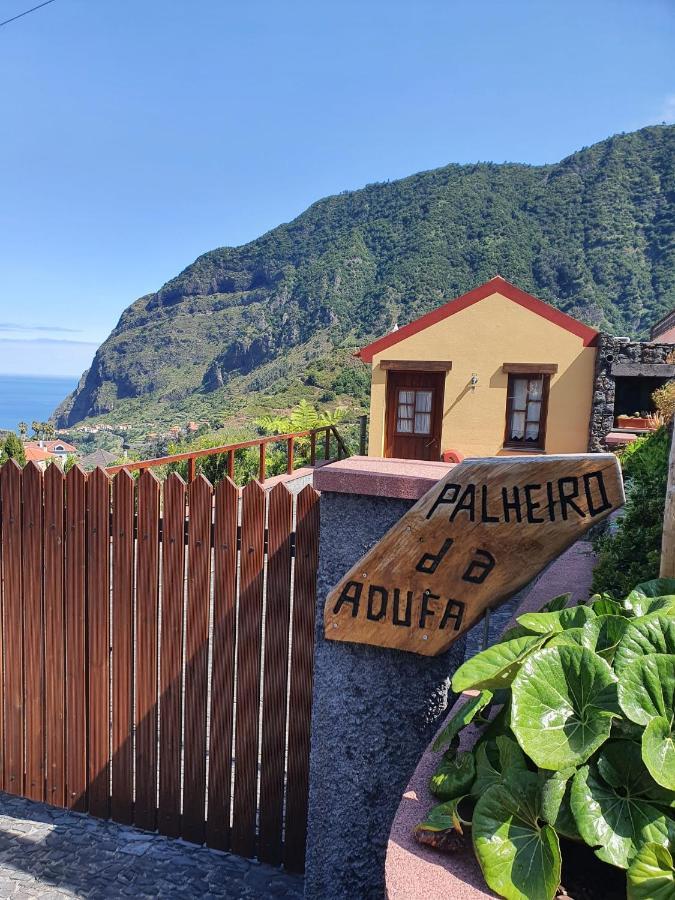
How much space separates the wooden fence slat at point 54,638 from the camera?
296 centimetres

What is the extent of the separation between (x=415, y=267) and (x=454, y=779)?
2254 inches

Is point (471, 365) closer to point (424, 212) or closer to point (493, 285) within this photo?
point (493, 285)

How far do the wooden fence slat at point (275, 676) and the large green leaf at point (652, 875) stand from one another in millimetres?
1600

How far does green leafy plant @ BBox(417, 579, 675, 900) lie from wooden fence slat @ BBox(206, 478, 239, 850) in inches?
54.5

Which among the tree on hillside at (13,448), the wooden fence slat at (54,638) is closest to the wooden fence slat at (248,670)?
the wooden fence slat at (54,638)

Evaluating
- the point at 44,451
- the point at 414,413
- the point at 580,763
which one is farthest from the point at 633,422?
the point at 44,451

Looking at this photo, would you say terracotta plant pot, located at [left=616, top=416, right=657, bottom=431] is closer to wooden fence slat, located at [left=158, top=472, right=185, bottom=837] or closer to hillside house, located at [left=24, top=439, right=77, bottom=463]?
hillside house, located at [left=24, top=439, right=77, bottom=463]

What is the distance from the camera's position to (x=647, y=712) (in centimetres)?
123

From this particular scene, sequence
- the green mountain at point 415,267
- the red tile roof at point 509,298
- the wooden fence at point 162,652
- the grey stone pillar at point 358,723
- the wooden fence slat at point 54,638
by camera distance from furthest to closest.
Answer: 1. the green mountain at point 415,267
2. the red tile roof at point 509,298
3. the wooden fence slat at point 54,638
4. the wooden fence at point 162,652
5. the grey stone pillar at point 358,723

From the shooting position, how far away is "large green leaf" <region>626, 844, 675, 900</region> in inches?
43.3

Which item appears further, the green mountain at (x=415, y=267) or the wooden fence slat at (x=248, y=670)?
the green mountain at (x=415, y=267)

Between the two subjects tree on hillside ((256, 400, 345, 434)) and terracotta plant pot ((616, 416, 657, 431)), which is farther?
tree on hillside ((256, 400, 345, 434))

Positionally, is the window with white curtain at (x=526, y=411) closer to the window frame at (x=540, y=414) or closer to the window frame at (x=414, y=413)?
the window frame at (x=540, y=414)

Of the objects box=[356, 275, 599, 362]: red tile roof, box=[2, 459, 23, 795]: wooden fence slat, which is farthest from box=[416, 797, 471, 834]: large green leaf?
box=[356, 275, 599, 362]: red tile roof
